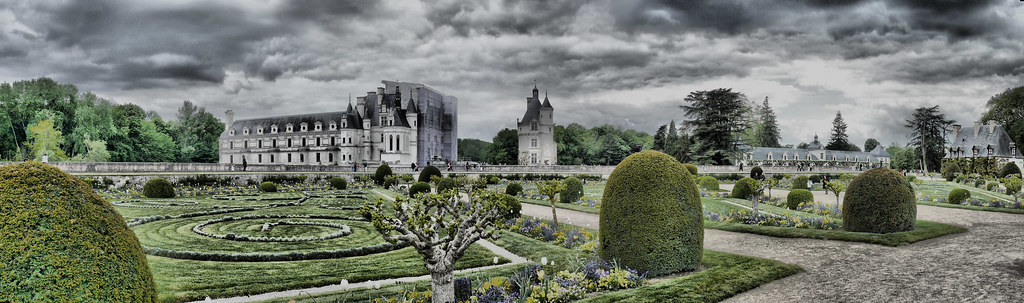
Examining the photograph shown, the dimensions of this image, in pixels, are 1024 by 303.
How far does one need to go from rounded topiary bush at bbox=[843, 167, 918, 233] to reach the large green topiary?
40.2 ft

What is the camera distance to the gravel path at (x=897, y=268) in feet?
19.9

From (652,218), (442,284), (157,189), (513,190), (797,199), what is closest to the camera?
(442,284)

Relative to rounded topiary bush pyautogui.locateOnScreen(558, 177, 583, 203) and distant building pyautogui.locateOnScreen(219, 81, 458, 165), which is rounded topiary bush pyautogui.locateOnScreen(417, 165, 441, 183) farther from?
distant building pyautogui.locateOnScreen(219, 81, 458, 165)

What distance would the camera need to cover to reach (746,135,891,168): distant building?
74.6 meters

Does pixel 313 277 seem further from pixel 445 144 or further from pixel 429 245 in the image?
pixel 445 144

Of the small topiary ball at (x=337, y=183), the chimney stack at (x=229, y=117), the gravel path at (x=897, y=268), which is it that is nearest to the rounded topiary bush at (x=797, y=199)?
the gravel path at (x=897, y=268)

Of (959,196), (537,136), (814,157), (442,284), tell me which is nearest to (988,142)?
(814,157)

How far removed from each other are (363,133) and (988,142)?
2547 inches

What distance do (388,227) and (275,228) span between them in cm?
945

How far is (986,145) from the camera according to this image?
156 ft

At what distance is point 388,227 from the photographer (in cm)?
498

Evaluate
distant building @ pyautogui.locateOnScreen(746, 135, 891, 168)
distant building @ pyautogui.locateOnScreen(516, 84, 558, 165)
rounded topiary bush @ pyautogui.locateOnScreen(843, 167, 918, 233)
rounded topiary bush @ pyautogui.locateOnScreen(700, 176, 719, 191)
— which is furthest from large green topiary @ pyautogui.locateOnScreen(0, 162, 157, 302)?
distant building @ pyautogui.locateOnScreen(746, 135, 891, 168)

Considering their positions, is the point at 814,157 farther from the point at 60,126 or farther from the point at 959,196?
the point at 60,126

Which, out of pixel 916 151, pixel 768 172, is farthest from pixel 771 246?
pixel 916 151
